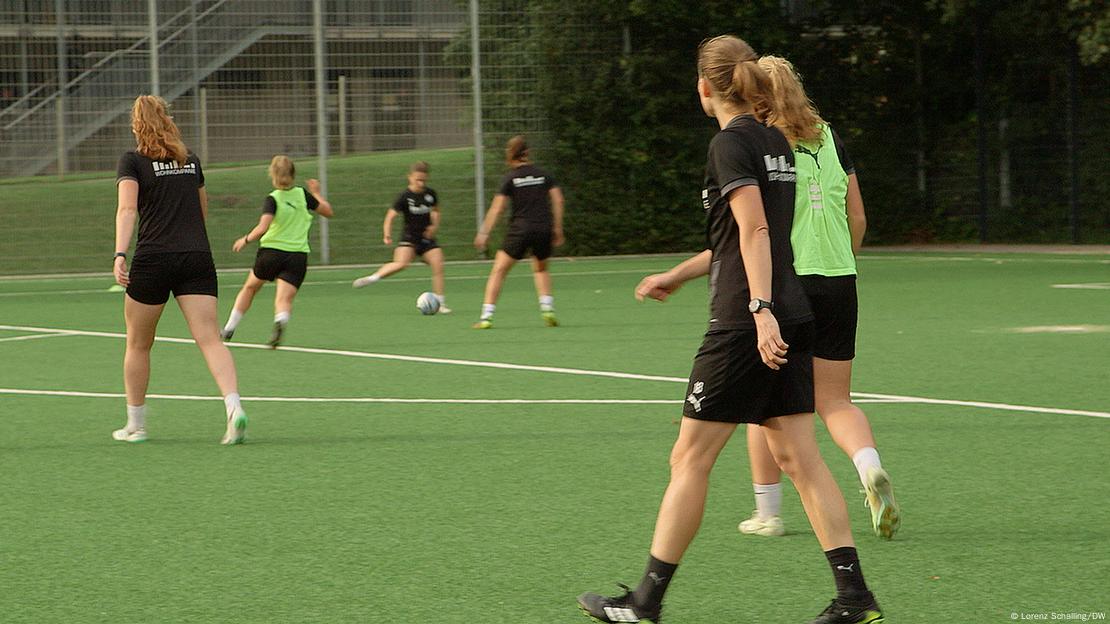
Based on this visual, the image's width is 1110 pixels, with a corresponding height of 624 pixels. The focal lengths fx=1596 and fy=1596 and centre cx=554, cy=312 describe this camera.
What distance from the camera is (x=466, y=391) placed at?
36.2 feet

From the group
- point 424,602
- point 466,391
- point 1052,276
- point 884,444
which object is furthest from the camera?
point 1052,276

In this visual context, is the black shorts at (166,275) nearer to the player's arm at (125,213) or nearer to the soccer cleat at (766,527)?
the player's arm at (125,213)

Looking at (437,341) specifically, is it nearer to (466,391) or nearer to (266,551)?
(466,391)

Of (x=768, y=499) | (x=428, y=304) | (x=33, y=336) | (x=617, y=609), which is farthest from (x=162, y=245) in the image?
(x=428, y=304)

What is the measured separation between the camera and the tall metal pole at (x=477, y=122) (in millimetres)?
26984

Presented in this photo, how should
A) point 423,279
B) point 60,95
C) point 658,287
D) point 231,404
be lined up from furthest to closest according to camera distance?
point 60,95, point 423,279, point 231,404, point 658,287

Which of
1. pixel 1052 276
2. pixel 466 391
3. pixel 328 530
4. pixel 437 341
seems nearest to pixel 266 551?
pixel 328 530

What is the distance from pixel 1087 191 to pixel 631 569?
24532 mm

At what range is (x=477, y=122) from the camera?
2711 cm

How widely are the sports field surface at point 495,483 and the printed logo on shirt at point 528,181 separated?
219 centimetres

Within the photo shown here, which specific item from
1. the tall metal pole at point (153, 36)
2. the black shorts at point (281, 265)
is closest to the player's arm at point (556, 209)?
the black shorts at point (281, 265)

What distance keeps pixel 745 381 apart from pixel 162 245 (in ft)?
15.4

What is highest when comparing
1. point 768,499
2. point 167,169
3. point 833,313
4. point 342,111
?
point 342,111

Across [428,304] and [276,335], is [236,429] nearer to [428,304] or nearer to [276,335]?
[276,335]
